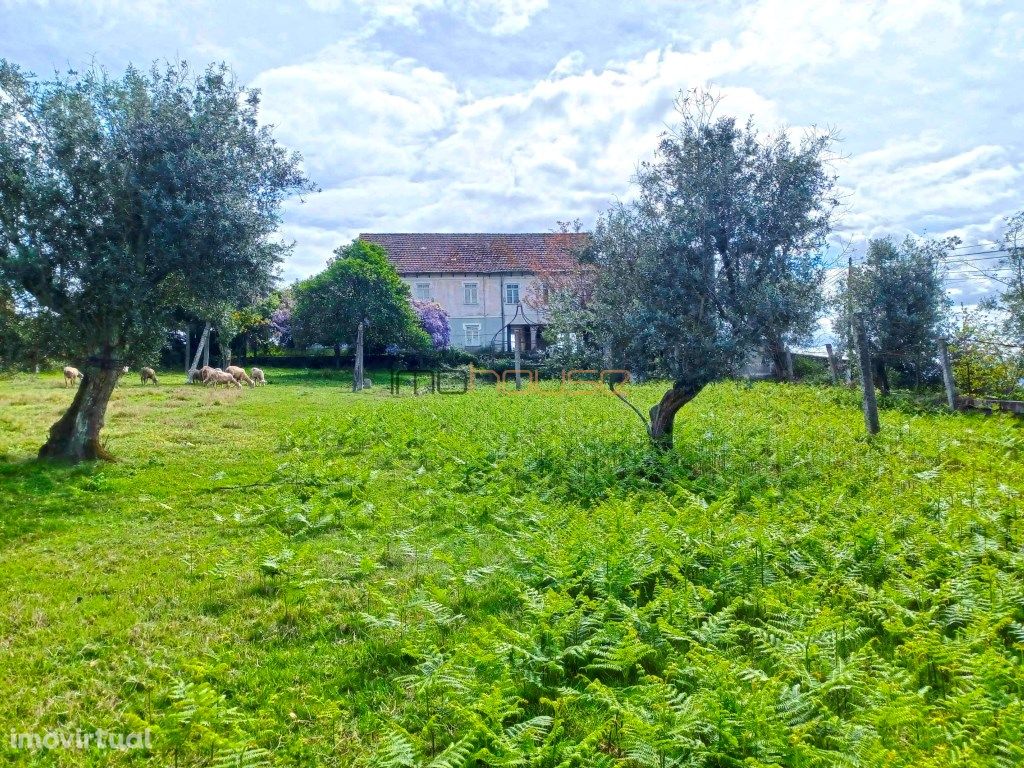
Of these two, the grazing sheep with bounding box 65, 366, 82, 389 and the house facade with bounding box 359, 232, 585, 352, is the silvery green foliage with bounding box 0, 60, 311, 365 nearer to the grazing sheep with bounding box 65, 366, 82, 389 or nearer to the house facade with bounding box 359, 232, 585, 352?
the grazing sheep with bounding box 65, 366, 82, 389

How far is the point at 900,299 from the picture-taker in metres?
20.7

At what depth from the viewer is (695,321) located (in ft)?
35.9

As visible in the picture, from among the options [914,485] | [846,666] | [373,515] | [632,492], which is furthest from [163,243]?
[914,485]

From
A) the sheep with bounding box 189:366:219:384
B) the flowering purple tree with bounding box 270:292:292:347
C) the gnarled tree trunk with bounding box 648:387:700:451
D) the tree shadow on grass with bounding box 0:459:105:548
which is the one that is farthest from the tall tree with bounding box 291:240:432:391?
the gnarled tree trunk with bounding box 648:387:700:451

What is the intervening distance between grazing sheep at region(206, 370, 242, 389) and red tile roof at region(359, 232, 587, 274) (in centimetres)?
2444

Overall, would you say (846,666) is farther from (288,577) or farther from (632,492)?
(632,492)

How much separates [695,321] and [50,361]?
10380 millimetres

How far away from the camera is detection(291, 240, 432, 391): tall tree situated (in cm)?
3656

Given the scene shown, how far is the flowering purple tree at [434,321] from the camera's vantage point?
45.9 metres

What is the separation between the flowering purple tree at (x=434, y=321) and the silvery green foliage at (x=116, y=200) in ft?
112

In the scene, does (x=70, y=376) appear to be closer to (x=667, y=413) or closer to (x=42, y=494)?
(x=42, y=494)

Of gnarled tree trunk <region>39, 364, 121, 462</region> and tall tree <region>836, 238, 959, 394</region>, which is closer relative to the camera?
gnarled tree trunk <region>39, 364, 121, 462</region>

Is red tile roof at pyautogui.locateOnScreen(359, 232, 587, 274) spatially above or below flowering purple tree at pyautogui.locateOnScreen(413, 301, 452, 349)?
above

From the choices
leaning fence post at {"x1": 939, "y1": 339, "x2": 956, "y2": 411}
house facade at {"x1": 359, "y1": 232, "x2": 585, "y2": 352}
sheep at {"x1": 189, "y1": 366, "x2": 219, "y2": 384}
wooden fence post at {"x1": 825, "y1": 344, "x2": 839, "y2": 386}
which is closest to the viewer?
leaning fence post at {"x1": 939, "y1": 339, "x2": 956, "y2": 411}
